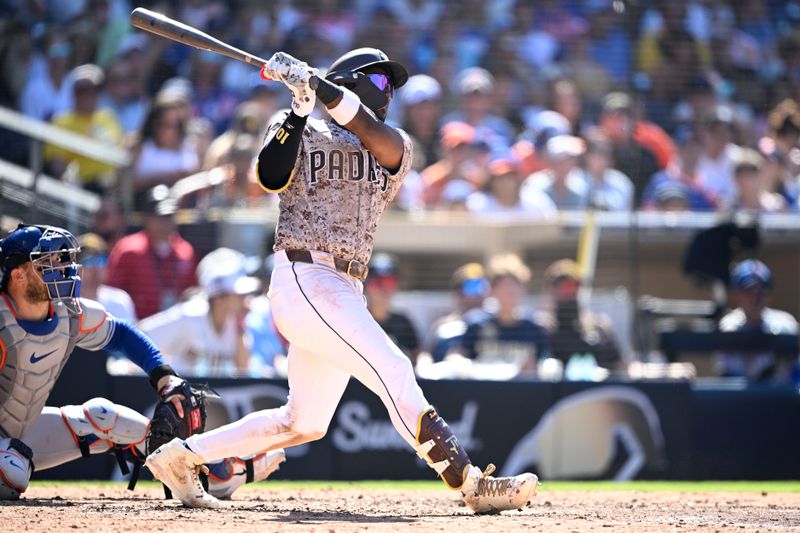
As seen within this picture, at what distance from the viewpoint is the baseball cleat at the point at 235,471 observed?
18.5 feet

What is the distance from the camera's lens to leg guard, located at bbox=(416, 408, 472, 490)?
185 inches

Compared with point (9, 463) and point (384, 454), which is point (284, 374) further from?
point (9, 463)

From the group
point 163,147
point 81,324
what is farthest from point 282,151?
point 163,147

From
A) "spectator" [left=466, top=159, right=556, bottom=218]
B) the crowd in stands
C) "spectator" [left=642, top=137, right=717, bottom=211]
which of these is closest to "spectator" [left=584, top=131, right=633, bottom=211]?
the crowd in stands

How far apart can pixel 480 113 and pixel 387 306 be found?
3403 mm

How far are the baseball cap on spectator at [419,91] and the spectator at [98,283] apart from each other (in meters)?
3.83

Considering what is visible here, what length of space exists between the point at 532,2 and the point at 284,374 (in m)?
6.30

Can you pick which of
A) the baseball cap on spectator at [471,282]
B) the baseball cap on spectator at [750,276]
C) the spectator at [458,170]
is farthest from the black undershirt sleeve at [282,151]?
the spectator at [458,170]

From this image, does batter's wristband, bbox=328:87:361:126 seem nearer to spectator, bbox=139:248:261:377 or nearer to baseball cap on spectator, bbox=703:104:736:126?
spectator, bbox=139:248:261:377

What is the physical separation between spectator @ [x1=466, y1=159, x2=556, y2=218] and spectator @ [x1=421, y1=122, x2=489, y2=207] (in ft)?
0.61

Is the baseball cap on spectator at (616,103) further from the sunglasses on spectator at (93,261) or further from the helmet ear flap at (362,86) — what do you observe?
the helmet ear flap at (362,86)

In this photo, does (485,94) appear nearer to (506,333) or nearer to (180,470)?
(506,333)

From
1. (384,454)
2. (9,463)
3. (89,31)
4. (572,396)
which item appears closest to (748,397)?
(572,396)

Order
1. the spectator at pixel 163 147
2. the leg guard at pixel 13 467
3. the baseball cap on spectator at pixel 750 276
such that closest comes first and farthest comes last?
1. the leg guard at pixel 13 467
2. the baseball cap on spectator at pixel 750 276
3. the spectator at pixel 163 147
